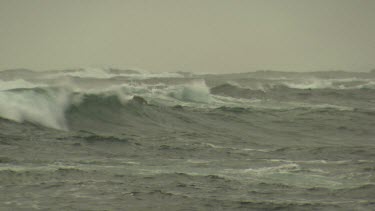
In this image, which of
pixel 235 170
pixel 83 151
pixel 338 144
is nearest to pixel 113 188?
pixel 235 170

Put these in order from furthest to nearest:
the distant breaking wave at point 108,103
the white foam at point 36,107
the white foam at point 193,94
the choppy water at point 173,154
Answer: the white foam at point 193,94 < the distant breaking wave at point 108,103 < the white foam at point 36,107 < the choppy water at point 173,154

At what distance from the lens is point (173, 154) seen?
13.3 metres

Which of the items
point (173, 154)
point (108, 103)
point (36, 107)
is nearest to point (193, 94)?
point (108, 103)

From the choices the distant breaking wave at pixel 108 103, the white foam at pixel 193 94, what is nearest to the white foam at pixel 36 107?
the distant breaking wave at pixel 108 103

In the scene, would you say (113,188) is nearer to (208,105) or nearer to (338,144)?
(338,144)

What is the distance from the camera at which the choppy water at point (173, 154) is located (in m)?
9.13

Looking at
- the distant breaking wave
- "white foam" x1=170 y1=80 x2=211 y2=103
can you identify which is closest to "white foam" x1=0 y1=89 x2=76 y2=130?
the distant breaking wave

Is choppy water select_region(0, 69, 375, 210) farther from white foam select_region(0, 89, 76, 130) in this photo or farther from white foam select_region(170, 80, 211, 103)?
white foam select_region(170, 80, 211, 103)

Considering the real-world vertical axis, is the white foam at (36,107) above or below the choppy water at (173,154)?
above

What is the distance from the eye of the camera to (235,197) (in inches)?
366

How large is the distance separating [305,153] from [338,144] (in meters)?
2.57

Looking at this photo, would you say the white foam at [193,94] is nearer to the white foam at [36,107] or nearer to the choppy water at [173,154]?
the choppy water at [173,154]

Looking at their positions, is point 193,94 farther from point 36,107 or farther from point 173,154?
point 173,154

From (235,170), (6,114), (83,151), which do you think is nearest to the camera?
(235,170)
